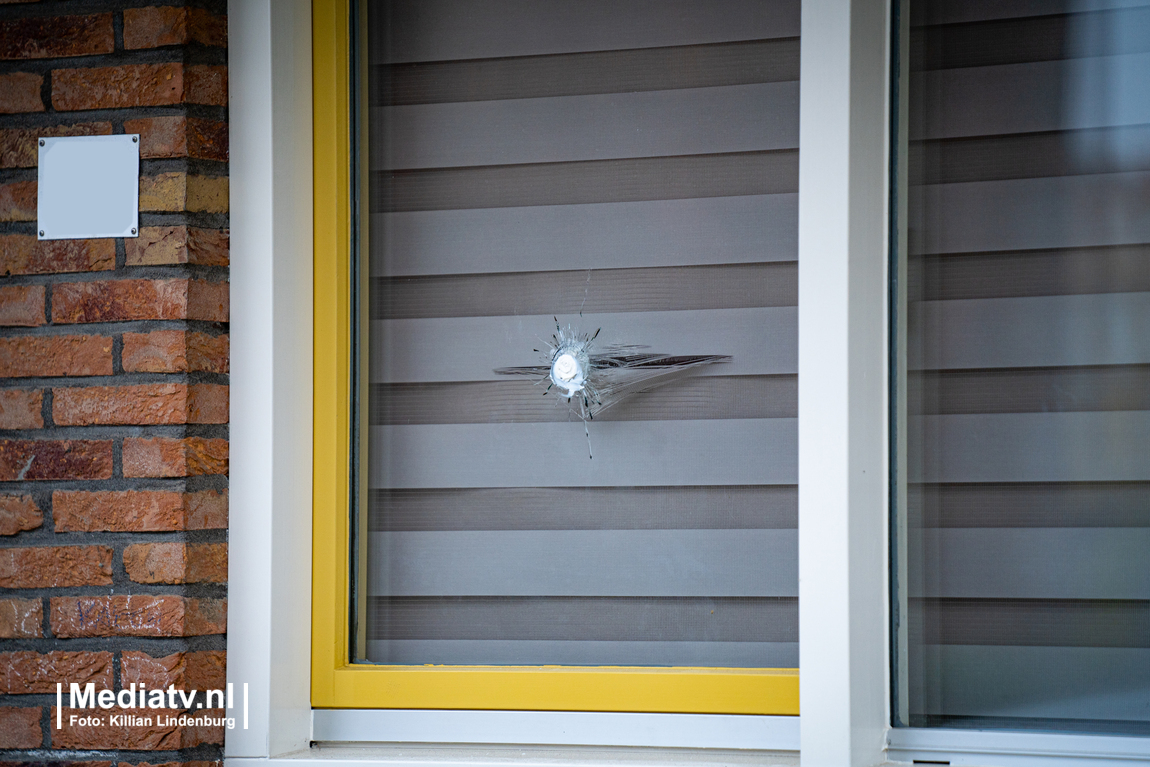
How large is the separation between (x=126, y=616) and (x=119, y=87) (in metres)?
0.93

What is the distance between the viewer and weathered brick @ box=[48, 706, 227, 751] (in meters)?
1.61

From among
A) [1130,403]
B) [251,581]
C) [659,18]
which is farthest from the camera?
[659,18]

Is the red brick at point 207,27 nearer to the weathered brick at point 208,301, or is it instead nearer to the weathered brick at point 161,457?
the weathered brick at point 208,301

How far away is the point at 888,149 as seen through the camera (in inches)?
65.2

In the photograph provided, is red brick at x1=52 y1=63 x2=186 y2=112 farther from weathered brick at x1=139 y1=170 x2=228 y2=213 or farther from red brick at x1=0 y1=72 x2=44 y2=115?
weathered brick at x1=139 y1=170 x2=228 y2=213

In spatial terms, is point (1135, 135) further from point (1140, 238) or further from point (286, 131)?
point (286, 131)

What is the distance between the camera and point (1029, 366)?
163cm

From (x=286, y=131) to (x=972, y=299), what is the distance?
1287mm

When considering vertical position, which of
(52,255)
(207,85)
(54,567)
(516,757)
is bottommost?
(516,757)

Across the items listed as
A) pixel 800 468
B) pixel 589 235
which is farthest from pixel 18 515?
pixel 800 468

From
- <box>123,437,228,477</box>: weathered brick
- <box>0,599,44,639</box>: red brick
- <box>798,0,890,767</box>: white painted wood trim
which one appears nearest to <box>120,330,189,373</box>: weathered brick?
<box>123,437,228,477</box>: weathered brick

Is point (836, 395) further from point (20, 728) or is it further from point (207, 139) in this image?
point (20, 728)

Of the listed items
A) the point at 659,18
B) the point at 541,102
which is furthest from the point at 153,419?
the point at 659,18

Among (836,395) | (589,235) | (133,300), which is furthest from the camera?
(589,235)
